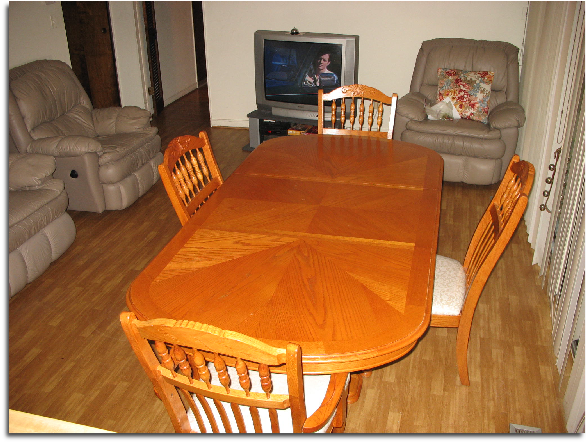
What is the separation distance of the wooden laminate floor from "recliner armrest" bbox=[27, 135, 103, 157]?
601mm

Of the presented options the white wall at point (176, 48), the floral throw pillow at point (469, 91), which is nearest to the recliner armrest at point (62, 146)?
the floral throw pillow at point (469, 91)

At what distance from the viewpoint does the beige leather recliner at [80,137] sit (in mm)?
3045

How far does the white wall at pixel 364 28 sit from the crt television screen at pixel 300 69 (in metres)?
0.50

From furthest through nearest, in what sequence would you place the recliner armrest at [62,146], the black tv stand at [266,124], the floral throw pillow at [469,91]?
the black tv stand at [266,124]
the floral throw pillow at [469,91]
the recliner armrest at [62,146]

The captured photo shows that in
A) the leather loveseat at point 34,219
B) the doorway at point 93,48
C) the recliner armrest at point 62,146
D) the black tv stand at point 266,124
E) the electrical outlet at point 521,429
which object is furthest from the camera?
the doorway at point 93,48

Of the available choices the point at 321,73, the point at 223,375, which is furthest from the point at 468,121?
the point at 223,375

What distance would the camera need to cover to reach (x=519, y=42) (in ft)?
13.1

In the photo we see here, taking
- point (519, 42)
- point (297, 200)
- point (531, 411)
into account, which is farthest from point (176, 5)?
point (531, 411)

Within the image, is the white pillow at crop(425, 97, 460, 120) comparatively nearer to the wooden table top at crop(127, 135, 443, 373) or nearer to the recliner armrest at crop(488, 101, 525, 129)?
the recliner armrest at crop(488, 101, 525, 129)

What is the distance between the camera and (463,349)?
184cm

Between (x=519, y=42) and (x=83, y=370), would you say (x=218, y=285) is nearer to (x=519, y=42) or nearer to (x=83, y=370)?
(x=83, y=370)

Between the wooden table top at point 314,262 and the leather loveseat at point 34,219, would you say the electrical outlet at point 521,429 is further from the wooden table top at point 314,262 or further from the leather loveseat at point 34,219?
the leather loveseat at point 34,219

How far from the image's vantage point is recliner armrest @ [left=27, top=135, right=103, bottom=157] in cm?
302

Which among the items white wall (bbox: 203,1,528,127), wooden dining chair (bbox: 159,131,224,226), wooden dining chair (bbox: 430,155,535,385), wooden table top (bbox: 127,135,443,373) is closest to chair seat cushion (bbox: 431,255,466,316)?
wooden dining chair (bbox: 430,155,535,385)
